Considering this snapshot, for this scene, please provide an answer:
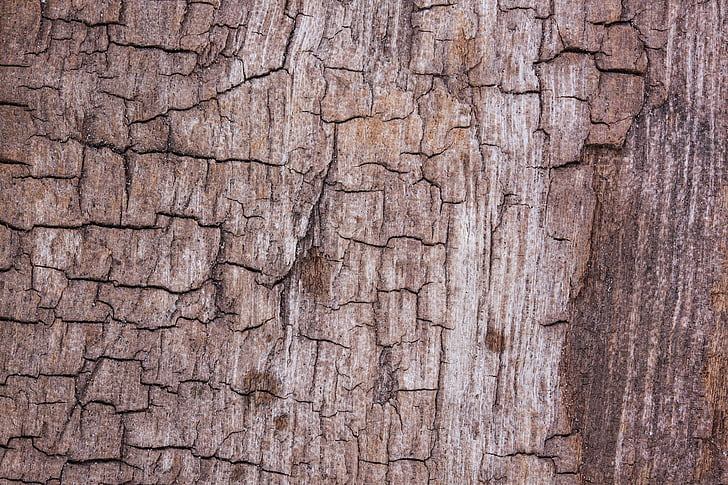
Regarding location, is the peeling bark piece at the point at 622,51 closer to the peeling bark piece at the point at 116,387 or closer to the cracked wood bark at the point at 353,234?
the cracked wood bark at the point at 353,234

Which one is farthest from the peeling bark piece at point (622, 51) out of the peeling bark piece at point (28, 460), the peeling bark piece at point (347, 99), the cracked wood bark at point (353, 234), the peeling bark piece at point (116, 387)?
the peeling bark piece at point (28, 460)

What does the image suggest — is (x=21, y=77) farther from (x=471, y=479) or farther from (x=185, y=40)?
(x=471, y=479)

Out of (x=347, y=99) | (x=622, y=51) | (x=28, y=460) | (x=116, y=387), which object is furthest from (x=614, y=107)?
(x=28, y=460)

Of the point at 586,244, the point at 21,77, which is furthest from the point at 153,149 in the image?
the point at 586,244

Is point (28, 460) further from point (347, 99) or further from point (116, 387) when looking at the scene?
point (347, 99)

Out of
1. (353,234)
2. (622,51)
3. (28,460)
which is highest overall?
(622,51)

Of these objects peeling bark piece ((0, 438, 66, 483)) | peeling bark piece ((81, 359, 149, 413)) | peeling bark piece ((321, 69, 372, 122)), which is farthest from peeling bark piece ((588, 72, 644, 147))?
peeling bark piece ((0, 438, 66, 483))

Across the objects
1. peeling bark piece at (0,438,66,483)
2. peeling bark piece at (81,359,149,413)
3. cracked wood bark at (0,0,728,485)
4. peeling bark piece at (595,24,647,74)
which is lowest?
peeling bark piece at (0,438,66,483)

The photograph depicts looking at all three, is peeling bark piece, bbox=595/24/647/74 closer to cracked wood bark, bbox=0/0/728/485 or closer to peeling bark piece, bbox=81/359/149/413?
cracked wood bark, bbox=0/0/728/485

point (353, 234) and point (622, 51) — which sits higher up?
point (622, 51)
